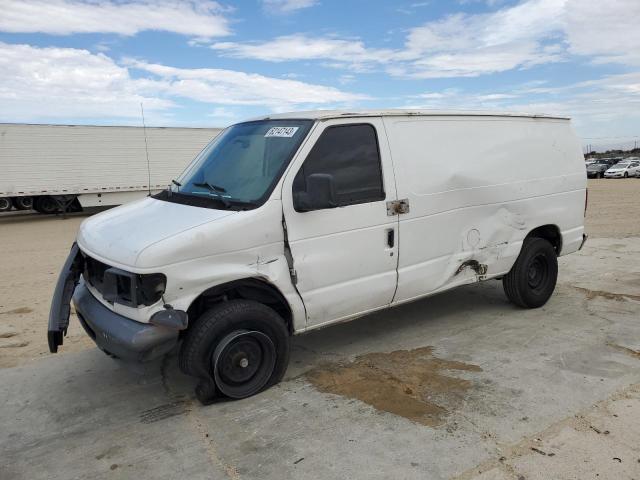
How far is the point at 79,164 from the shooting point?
65.3 feet

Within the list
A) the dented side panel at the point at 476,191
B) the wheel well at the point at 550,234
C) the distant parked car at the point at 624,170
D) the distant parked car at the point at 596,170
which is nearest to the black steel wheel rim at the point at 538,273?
the wheel well at the point at 550,234

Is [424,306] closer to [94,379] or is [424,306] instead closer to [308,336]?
[308,336]

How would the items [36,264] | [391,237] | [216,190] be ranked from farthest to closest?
[36,264], [391,237], [216,190]

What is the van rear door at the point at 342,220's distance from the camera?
155 inches

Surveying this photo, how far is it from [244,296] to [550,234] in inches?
151

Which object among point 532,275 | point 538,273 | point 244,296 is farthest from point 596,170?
point 244,296

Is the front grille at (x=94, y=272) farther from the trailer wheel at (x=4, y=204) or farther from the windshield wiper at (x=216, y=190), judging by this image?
the trailer wheel at (x=4, y=204)

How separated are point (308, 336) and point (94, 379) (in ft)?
6.53

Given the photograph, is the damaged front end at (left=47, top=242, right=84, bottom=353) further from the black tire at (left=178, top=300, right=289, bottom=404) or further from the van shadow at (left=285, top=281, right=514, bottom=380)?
the van shadow at (left=285, top=281, right=514, bottom=380)

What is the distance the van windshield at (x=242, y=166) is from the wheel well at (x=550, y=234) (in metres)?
3.07

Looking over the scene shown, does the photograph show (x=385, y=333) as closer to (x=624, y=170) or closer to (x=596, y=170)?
(x=624, y=170)

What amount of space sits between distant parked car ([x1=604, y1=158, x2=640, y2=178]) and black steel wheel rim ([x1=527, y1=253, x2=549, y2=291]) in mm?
39774

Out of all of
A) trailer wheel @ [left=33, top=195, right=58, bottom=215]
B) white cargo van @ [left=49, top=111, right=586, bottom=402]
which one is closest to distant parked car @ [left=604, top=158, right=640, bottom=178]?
trailer wheel @ [left=33, top=195, right=58, bottom=215]

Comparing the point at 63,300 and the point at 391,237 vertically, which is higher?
the point at 391,237
